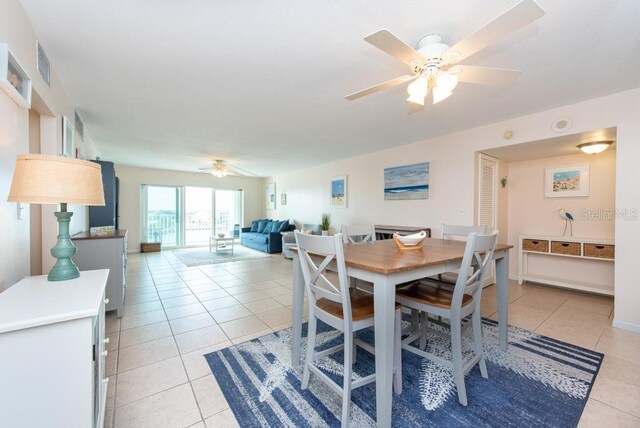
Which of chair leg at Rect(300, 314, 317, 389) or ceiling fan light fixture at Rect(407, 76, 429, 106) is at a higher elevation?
ceiling fan light fixture at Rect(407, 76, 429, 106)

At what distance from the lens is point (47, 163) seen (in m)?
1.21

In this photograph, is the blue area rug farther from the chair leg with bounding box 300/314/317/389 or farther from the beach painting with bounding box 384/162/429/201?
the beach painting with bounding box 384/162/429/201

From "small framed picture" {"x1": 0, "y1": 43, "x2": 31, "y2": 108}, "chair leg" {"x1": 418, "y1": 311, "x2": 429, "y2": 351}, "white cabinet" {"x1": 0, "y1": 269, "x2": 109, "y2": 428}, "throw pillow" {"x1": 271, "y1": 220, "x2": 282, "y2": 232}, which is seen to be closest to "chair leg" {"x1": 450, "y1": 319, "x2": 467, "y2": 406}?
"chair leg" {"x1": 418, "y1": 311, "x2": 429, "y2": 351}

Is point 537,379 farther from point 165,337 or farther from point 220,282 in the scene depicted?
point 220,282

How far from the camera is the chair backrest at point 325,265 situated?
1.44 m

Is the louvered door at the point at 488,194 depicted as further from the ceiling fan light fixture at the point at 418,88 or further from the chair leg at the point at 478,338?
the ceiling fan light fixture at the point at 418,88

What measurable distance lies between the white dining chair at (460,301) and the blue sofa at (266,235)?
203 inches

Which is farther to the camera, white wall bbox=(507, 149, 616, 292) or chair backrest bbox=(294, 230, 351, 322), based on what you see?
white wall bbox=(507, 149, 616, 292)

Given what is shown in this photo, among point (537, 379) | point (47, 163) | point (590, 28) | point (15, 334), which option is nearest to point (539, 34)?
point (590, 28)

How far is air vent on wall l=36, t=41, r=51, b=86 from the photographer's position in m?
1.90

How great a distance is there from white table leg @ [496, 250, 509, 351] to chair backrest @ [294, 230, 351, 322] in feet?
4.93

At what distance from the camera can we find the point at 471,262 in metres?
1.72

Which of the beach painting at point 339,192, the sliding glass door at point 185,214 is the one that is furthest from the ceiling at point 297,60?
the sliding glass door at point 185,214

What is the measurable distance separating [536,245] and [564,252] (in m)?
0.33
